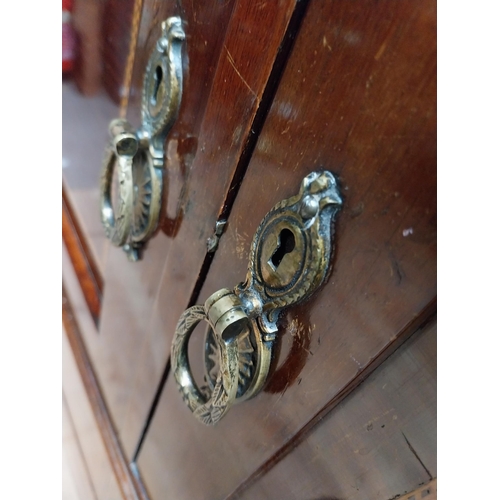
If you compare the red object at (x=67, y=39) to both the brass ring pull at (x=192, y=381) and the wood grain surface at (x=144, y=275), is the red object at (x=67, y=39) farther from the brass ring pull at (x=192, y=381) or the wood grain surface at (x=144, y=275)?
the brass ring pull at (x=192, y=381)

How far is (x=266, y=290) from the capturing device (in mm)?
246

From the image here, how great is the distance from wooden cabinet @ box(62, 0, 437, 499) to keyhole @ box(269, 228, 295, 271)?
3cm

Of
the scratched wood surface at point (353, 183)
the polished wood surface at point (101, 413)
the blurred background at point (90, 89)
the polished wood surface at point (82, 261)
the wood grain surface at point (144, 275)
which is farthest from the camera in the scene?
the polished wood surface at point (82, 261)

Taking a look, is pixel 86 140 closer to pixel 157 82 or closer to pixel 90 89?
pixel 90 89

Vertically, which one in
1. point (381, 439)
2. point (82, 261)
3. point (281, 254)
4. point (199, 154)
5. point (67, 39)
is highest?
point (67, 39)

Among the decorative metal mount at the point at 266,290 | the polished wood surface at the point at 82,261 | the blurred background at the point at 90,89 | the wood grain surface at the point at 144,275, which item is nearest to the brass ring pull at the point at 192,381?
the decorative metal mount at the point at 266,290

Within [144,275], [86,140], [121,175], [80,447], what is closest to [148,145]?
[121,175]

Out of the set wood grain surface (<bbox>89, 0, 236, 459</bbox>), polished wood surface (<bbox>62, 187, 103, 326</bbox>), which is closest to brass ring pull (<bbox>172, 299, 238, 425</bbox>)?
wood grain surface (<bbox>89, 0, 236, 459</bbox>)

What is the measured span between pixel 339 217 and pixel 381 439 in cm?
12

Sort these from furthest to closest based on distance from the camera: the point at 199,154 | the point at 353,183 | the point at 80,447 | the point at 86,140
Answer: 1. the point at 80,447
2. the point at 86,140
3. the point at 199,154
4. the point at 353,183

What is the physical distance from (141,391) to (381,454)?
0.33m

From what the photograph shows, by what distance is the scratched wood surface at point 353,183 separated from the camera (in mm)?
179

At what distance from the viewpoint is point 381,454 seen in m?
0.24

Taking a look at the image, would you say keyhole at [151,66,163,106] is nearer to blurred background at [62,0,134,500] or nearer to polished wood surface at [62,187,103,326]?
blurred background at [62,0,134,500]
